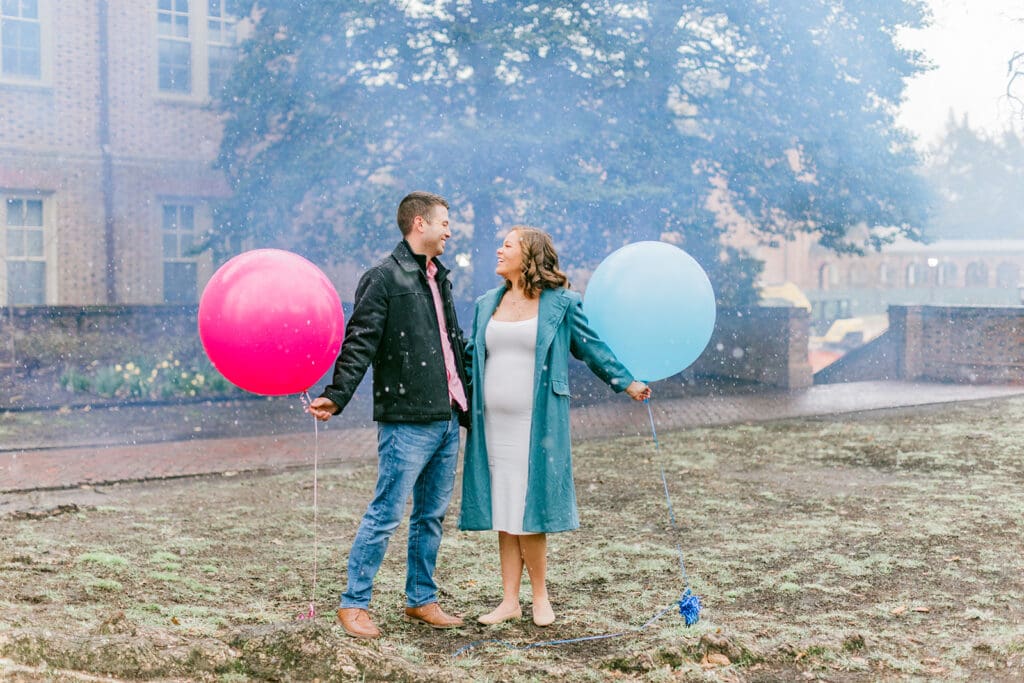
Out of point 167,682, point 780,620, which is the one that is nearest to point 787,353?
point 780,620

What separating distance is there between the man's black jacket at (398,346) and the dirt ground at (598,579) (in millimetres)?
911

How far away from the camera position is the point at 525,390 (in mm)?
4070

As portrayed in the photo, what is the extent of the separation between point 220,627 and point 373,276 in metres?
1.68

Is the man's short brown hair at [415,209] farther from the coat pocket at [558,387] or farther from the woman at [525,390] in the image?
the coat pocket at [558,387]

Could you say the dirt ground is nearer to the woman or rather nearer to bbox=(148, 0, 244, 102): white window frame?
the woman

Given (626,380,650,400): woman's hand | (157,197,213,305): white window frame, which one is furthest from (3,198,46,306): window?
(626,380,650,400): woman's hand

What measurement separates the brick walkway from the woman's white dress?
1.31 meters

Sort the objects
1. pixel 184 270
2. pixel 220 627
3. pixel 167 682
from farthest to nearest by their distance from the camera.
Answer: pixel 184 270
pixel 220 627
pixel 167 682

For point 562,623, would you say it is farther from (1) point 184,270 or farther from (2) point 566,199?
(1) point 184,270

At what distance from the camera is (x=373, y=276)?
3945 mm

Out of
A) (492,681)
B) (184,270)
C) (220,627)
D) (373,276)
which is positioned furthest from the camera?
(184,270)

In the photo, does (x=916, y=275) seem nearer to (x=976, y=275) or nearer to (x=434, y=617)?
(x=976, y=275)

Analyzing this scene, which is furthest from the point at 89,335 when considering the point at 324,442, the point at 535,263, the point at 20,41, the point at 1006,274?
the point at 1006,274

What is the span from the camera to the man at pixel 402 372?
3916 millimetres
